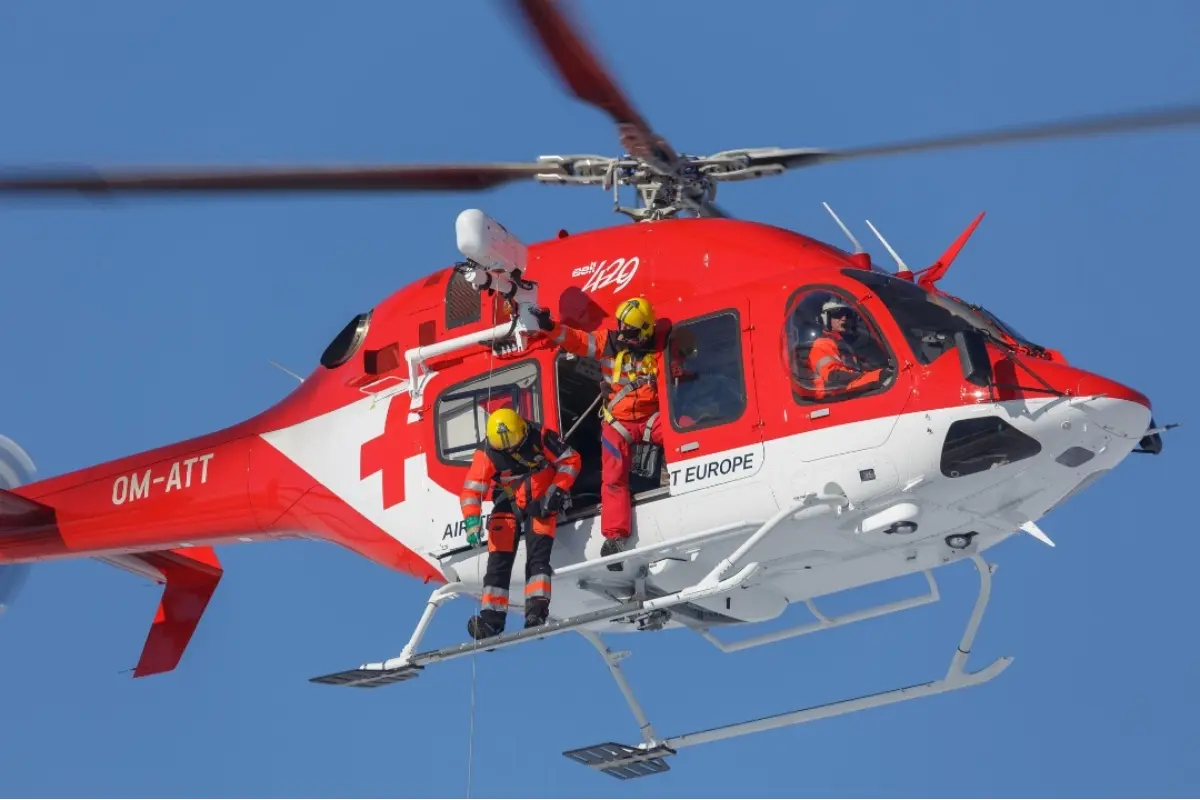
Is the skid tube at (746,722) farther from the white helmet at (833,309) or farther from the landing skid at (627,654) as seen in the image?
the white helmet at (833,309)

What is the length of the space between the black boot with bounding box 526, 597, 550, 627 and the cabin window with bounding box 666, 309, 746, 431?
1.40 metres

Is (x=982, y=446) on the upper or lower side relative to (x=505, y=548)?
lower

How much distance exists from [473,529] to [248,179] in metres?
2.61

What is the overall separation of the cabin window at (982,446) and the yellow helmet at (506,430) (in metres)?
2.68

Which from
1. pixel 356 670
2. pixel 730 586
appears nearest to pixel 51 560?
pixel 356 670

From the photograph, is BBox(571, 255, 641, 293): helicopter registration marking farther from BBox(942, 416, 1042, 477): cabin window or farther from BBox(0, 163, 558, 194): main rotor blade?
BBox(942, 416, 1042, 477): cabin window

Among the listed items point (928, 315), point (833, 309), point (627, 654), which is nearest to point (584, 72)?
point (833, 309)

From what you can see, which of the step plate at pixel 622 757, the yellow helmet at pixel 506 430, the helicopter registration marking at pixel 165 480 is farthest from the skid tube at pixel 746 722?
the helicopter registration marking at pixel 165 480

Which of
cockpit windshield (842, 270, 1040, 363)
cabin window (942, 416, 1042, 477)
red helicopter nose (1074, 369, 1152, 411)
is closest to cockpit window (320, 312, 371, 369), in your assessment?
cockpit windshield (842, 270, 1040, 363)

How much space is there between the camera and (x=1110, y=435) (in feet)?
38.4

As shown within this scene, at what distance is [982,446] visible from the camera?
1170 cm

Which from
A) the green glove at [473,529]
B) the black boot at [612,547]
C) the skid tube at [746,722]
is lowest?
the skid tube at [746,722]

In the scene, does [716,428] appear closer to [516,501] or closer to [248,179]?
[516,501]

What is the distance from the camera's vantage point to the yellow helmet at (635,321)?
41.3 feet
